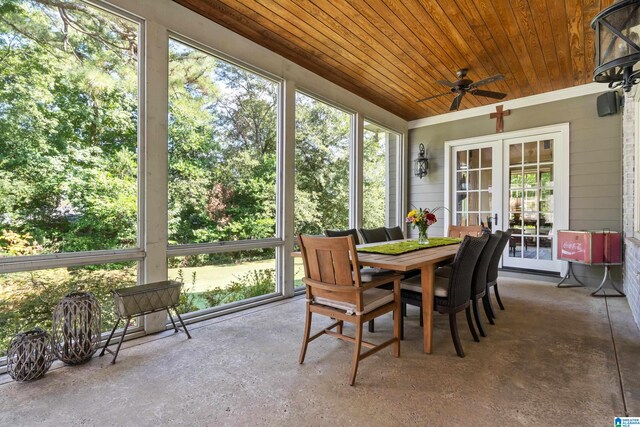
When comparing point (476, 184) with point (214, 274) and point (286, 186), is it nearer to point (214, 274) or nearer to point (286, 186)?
point (286, 186)

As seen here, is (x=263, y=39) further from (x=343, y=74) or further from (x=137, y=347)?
(x=137, y=347)

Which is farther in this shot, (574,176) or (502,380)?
(574,176)

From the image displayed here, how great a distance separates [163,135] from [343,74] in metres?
2.67

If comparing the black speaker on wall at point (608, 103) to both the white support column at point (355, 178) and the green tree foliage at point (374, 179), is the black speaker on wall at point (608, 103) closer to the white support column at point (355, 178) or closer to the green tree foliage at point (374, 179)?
the green tree foliage at point (374, 179)

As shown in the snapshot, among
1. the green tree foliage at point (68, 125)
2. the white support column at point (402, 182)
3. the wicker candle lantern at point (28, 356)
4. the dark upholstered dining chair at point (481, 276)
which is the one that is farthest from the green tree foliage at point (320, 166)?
the wicker candle lantern at point (28, 356)

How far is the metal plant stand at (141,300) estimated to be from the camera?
238cm

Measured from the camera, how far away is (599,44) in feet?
5.04

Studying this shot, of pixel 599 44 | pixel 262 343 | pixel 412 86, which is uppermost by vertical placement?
pixel 412 86

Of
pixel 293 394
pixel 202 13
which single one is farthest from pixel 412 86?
pixel 293 394

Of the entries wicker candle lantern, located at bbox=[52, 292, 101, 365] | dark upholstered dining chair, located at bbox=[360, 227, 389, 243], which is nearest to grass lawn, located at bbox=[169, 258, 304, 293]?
wicker candle lantern, located at bbox=[52, 292, 101, 365]

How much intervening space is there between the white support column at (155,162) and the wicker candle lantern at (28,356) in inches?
30.3

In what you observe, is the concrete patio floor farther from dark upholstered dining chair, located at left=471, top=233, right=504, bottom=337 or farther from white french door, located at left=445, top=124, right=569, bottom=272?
white french door, located at left=445, top=124, right=569, bottom=272

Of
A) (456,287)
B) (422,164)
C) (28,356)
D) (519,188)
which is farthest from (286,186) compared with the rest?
(519,188)

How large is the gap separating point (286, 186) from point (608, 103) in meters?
4.60
